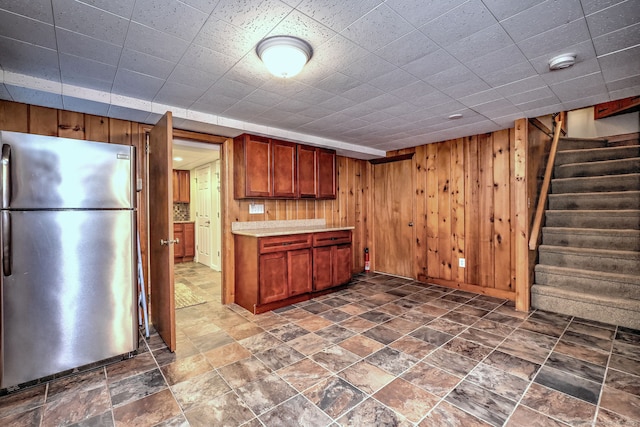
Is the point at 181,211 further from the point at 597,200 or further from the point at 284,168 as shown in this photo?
the point at 597,200

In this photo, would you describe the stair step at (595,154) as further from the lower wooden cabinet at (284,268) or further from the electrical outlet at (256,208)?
the electrical outlet at (256,208)

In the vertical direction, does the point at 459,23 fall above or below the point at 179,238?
above

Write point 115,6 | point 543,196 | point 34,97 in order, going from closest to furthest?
point 115,6, point 34,97, point 543,196

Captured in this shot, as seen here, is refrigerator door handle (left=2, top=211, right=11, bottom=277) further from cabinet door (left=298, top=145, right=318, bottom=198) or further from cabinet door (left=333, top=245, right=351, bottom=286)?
cabinet door (left=333, top=245, right=351, bottom=286)

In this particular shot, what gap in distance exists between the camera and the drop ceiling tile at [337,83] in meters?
2.37

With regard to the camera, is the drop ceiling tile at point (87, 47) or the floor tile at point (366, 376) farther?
the floor tile at point (366, 376)

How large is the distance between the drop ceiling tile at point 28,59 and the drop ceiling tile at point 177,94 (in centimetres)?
70

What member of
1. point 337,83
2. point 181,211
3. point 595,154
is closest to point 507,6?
point 337,83

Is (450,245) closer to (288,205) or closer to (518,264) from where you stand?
(518,264)

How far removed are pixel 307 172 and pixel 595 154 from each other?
445 centimetres

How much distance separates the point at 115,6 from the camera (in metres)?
1.52

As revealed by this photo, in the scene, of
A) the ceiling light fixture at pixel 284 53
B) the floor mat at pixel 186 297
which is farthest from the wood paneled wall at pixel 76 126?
the ceiling light fixture at pixel 284 53

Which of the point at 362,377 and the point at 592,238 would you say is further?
the point at 592,238

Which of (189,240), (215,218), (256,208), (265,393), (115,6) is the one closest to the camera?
(115,6)
